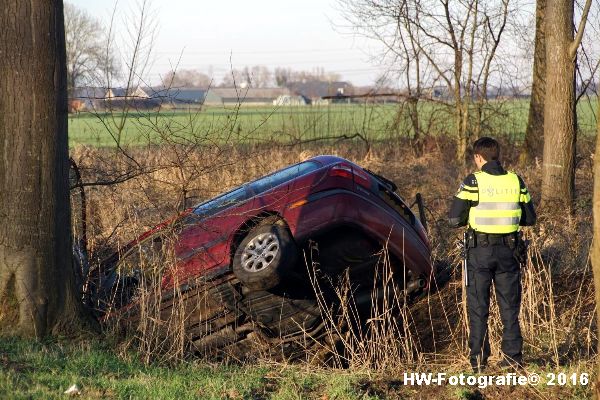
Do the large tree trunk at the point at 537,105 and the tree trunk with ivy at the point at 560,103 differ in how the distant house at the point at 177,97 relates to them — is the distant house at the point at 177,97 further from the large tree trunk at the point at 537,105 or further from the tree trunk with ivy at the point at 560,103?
the large tree trunk at the point at 537,105

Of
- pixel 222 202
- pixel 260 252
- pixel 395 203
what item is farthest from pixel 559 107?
pixel 260 252

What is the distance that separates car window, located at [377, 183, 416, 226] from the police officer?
1193 mm

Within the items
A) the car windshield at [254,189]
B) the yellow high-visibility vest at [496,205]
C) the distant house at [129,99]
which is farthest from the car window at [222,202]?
the yellow high-visibility vest at [496,205]

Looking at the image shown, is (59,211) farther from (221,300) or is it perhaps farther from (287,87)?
(287,87)

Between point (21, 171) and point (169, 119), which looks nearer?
point (21, 171)

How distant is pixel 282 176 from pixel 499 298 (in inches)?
92.0

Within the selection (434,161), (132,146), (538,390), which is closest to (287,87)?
(434,161)

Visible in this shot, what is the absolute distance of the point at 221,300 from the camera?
22.8 feet

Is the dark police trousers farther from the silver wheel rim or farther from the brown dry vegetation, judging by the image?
the silver wheel rim

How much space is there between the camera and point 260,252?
6871 mm

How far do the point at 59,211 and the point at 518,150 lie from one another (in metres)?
16.0

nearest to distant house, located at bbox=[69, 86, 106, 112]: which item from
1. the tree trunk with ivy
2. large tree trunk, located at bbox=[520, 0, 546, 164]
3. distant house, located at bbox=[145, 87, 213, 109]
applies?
distant house, located at bbox=[145, 87, 213, 109]

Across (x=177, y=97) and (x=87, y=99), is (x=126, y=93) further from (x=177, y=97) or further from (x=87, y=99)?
(x=87, y=99)

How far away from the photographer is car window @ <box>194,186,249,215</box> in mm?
7461
